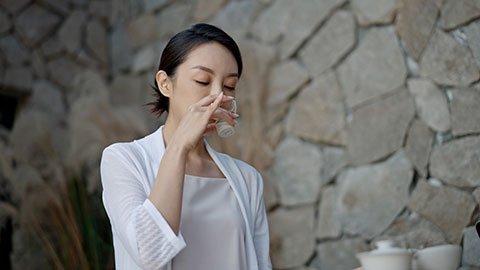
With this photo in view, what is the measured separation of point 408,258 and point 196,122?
0.54 metres

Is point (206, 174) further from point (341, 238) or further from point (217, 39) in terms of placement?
point (341, 238)

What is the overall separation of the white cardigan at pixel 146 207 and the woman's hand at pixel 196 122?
15cm

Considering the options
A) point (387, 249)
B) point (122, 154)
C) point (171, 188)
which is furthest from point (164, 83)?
point (387, 249)

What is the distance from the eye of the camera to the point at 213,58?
132 cm

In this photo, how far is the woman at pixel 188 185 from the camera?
1.06m

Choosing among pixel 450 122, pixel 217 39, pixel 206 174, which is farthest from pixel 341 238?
pixel 217 39

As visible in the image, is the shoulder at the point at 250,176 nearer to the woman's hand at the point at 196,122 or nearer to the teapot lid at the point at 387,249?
the woman's hand at the point at 196,122

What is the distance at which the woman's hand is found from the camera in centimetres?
112

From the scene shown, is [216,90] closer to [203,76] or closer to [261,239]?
[203,76]

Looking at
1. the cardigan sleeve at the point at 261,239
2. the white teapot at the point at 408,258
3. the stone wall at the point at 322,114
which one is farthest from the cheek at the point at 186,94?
the stone wall at the point at 322,114

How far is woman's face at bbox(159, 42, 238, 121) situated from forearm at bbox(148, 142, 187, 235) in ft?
0.79

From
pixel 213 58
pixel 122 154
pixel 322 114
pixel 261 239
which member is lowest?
pixel 261 239

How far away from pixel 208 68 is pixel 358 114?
4.98 feet

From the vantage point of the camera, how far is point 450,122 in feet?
7.43
